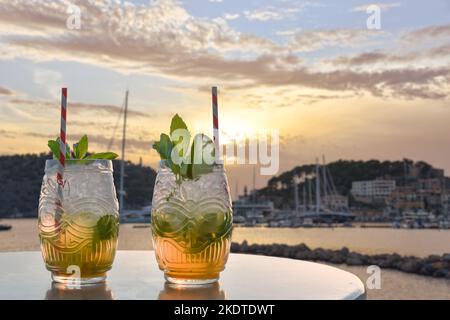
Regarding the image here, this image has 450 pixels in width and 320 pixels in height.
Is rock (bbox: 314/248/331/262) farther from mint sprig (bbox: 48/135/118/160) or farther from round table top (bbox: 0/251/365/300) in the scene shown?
mint sprig (bbox: 48/135/118/160)

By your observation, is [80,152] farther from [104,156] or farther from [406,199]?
[406,199]

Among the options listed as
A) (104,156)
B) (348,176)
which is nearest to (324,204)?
(348,176)

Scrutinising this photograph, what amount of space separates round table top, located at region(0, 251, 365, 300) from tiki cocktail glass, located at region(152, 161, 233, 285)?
5 centimetres

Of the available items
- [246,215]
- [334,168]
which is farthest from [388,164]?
[246,215]

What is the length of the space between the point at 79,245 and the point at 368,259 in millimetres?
32196

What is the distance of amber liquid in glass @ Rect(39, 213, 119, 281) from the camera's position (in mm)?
1494

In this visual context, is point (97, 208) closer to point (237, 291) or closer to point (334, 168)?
point (237, 291)

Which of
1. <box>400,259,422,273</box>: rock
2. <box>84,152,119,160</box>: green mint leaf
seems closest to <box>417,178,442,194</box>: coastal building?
<box>400,259,422,273</box>: rock

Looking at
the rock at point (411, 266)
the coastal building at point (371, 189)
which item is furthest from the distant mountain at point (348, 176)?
Answer: the rock at point (411, 266)

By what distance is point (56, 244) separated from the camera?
150 cm

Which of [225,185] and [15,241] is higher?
[225,185]
